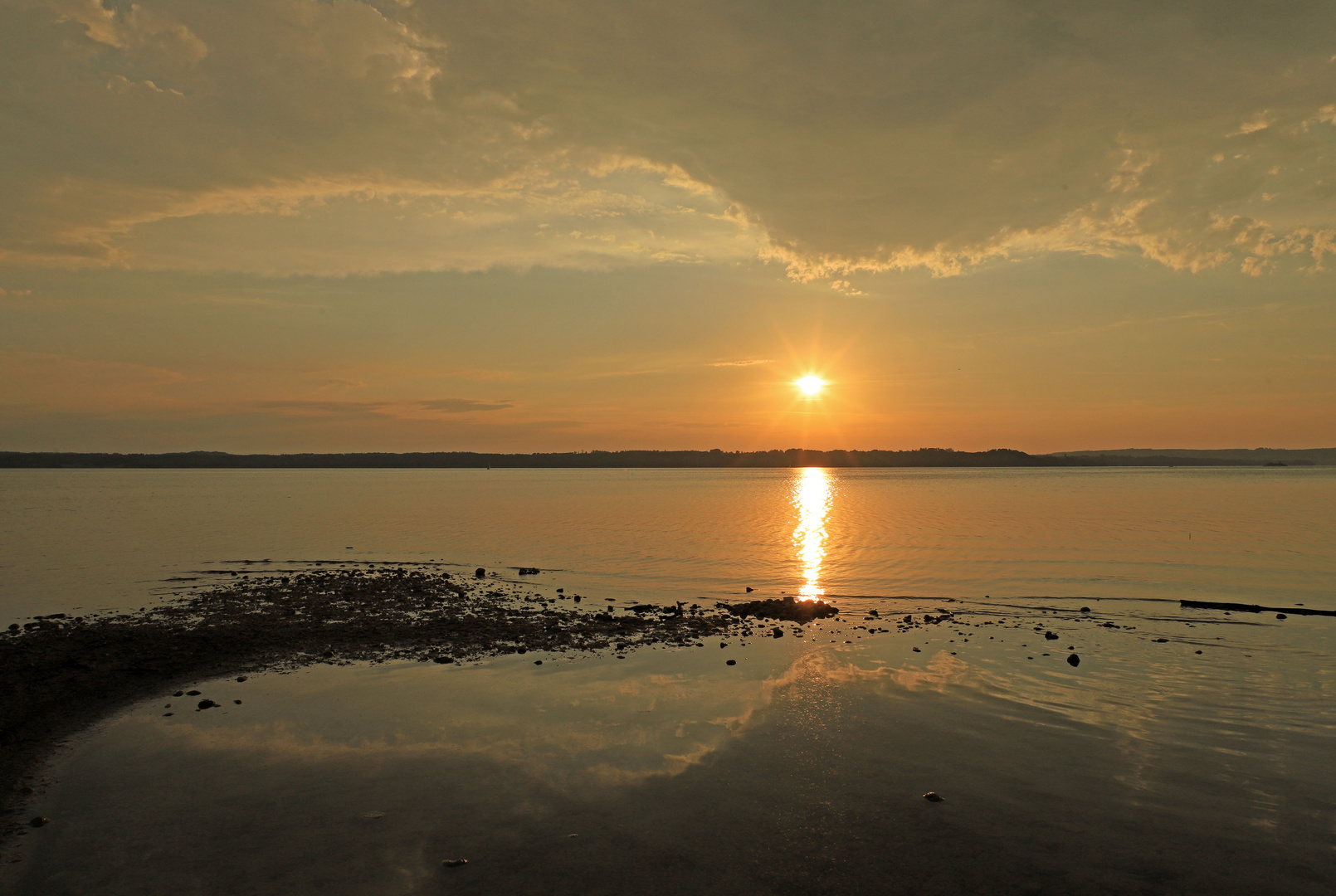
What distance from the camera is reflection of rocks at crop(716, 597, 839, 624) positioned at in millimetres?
24828

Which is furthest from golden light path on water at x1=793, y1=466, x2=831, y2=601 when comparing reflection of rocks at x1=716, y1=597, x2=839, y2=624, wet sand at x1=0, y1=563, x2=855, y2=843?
wet sand at x1=0, y1=563, x2=855, y2=843

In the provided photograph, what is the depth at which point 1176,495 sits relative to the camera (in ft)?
342

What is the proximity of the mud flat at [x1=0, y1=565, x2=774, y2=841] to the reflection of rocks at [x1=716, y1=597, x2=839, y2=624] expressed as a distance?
769 mm

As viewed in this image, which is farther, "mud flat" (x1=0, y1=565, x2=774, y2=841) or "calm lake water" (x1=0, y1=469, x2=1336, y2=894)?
"mud flat" (x1=0, y1=565, x2=774, y2=841)

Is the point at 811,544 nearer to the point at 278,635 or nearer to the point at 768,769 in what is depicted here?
the point at 278,635

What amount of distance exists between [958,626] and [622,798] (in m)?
16.1

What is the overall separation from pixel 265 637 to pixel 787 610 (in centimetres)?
1607

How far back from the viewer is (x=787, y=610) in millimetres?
25250

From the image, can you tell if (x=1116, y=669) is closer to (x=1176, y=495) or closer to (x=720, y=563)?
(x=720, y=563)

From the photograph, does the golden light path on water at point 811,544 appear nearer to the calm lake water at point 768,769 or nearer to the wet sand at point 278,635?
the calm lake water at point 768,769

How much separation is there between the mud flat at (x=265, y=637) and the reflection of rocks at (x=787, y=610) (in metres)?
0.77

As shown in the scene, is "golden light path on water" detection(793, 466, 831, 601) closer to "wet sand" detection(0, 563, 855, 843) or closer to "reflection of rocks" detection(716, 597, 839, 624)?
"reflection of rocks" detection(716, 597, 839, 624)

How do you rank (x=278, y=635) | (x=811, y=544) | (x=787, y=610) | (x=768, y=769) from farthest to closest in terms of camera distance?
1. (x=811, y=544)
2. (x=787, y=610)
3. (x=278, y=635)
4. (x=768, y=769)

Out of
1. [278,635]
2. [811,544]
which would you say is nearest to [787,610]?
[278,635]
